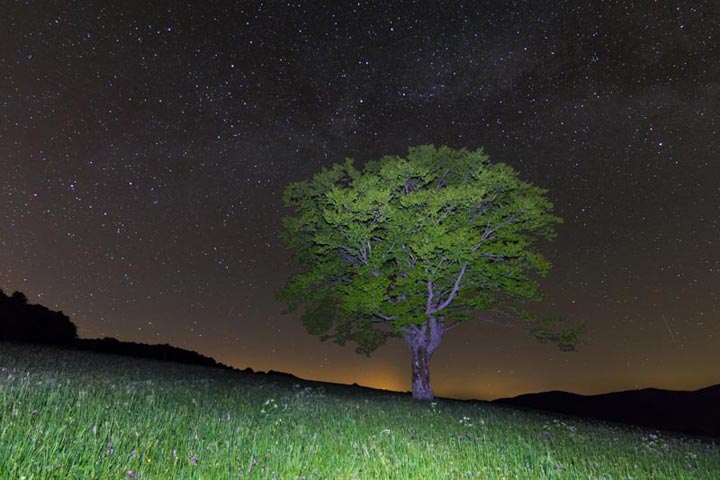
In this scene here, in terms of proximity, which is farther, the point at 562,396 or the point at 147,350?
the point at 562,396

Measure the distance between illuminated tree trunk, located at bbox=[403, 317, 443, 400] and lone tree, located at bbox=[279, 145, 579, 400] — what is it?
5cm

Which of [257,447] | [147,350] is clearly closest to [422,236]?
[257,447]

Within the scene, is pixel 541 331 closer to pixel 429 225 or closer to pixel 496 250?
pixel 496 250

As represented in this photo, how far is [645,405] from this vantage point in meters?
68.1

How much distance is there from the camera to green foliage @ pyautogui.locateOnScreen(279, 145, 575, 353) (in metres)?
19.7

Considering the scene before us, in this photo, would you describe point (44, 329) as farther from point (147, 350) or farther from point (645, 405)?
point (645, 405)

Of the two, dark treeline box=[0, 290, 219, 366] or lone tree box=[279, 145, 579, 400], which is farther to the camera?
dark treeline box=[0, 290, 219, 366]

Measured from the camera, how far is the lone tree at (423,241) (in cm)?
1972

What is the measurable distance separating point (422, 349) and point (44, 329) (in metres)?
53.1

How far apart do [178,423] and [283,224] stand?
17.3m

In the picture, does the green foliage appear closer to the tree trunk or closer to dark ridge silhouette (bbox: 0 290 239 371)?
the tree trunk

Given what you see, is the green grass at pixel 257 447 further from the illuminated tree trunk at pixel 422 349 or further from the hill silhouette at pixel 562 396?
the hill silhouette at pixel 562 396

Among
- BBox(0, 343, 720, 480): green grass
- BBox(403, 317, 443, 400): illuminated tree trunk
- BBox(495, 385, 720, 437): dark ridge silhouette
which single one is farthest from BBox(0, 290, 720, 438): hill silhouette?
BBox(0, 343, 720, 480): green grass

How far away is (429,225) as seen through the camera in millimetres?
19469
